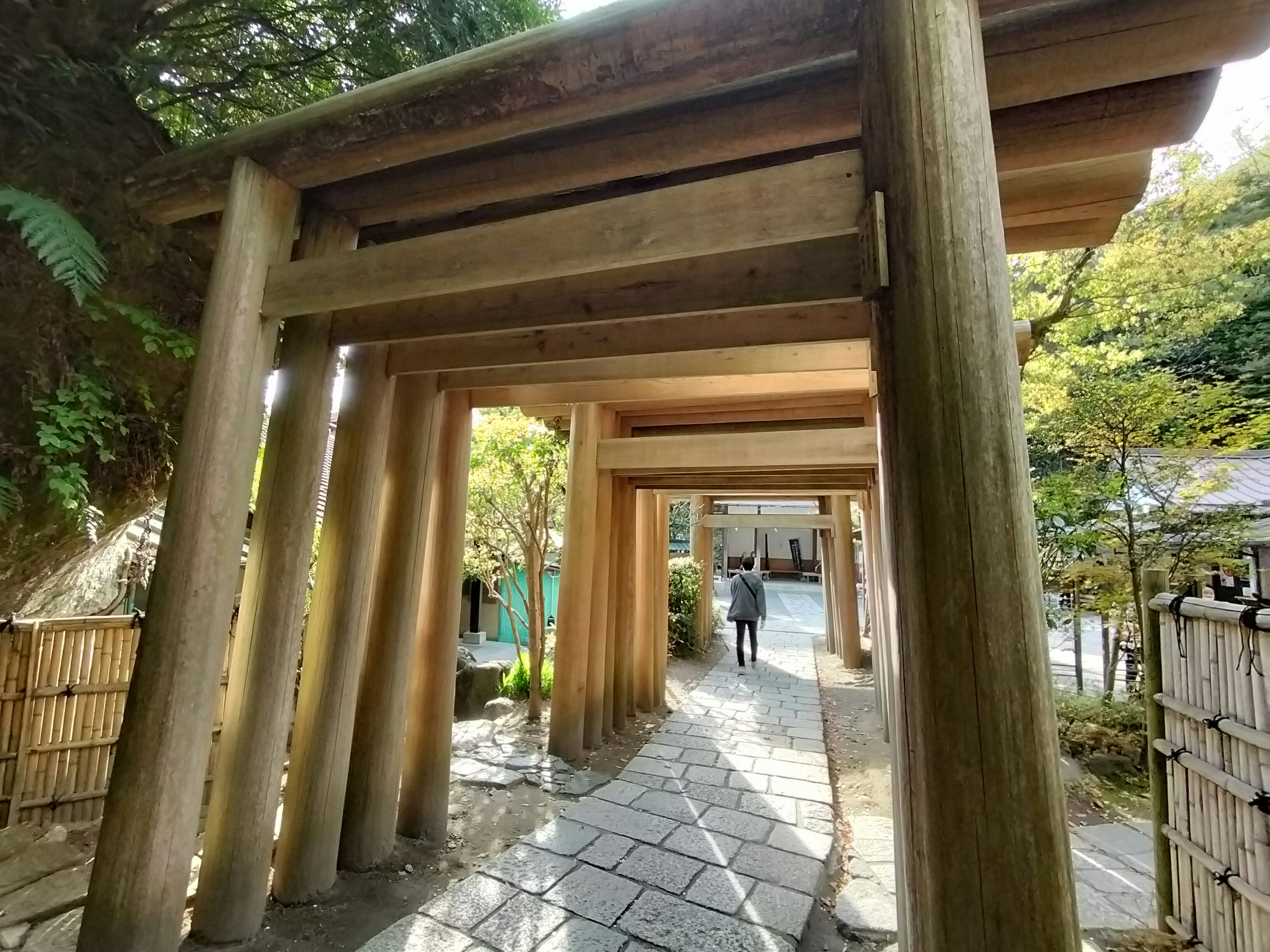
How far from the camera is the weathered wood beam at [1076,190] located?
2.08 metres

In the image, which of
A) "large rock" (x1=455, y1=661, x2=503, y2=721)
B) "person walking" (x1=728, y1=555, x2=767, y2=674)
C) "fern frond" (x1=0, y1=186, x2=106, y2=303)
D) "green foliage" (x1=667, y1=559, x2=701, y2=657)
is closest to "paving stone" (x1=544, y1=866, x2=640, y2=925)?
"fern frond" (x1=0, y1=186, x2=106, y2=303)

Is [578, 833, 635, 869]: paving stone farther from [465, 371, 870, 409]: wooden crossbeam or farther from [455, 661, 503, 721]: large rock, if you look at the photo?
[455, 661, 503, 721]: large rock

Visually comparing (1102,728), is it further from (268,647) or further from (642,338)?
(268,647)

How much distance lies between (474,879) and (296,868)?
917mm

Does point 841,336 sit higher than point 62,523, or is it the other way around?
point 841,336

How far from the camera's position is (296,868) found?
9.55ft

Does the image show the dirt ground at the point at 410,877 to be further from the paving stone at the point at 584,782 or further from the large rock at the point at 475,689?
the large rock at the point at 475,689

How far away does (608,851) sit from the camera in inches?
142

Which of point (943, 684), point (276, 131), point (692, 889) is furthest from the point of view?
point (692, 889)

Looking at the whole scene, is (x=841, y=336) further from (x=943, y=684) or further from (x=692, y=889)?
(x=692, y=889)

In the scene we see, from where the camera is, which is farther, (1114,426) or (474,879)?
(1114,426)

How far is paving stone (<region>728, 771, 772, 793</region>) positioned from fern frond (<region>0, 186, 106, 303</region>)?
5.19 m

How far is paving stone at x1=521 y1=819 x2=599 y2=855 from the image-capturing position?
3635 millimetres

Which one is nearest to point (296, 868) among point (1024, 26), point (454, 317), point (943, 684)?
point (454, 317)
